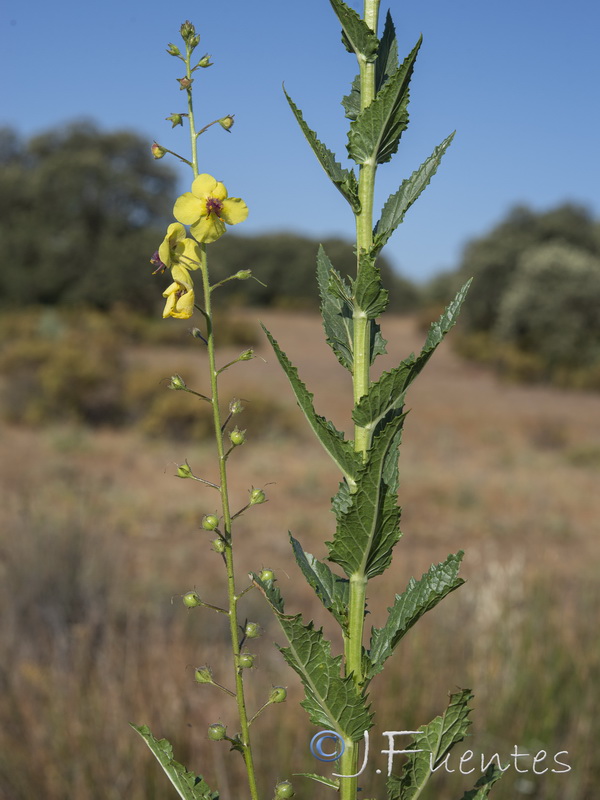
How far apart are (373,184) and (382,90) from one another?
0.07 meters

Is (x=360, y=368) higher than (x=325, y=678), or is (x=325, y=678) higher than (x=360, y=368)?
(x=360, y=368)

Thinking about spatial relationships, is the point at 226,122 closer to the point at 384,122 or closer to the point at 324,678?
the point at 384,122

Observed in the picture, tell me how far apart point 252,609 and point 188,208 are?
16.5ft

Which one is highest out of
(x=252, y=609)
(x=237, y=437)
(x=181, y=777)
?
(x=237, y=437)

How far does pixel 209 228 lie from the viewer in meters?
0.57

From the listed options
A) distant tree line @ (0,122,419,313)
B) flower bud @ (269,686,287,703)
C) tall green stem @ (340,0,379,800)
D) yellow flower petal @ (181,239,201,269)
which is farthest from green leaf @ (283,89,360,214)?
distant tree line @ (0,122,419,313)

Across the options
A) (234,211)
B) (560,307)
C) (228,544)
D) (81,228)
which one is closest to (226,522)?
(228,544)

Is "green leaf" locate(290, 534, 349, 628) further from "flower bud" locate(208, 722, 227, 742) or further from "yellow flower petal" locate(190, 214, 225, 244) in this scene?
"yellow flower petal" locate(190, 214, 225, 244)

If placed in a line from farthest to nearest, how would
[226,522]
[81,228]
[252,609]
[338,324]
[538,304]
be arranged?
[81,228] < [538,304] < [252,609] < [338,324] < [226,522]

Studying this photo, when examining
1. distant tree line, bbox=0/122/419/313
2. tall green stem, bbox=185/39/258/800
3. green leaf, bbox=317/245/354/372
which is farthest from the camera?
distant tree line, bbox=0/122/419/313

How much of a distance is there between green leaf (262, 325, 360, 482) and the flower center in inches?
3.8

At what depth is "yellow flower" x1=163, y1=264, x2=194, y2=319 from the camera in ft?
1.77

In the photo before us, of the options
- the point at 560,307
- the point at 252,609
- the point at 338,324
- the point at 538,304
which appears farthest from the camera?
the point at 538,304

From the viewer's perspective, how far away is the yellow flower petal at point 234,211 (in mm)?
577
